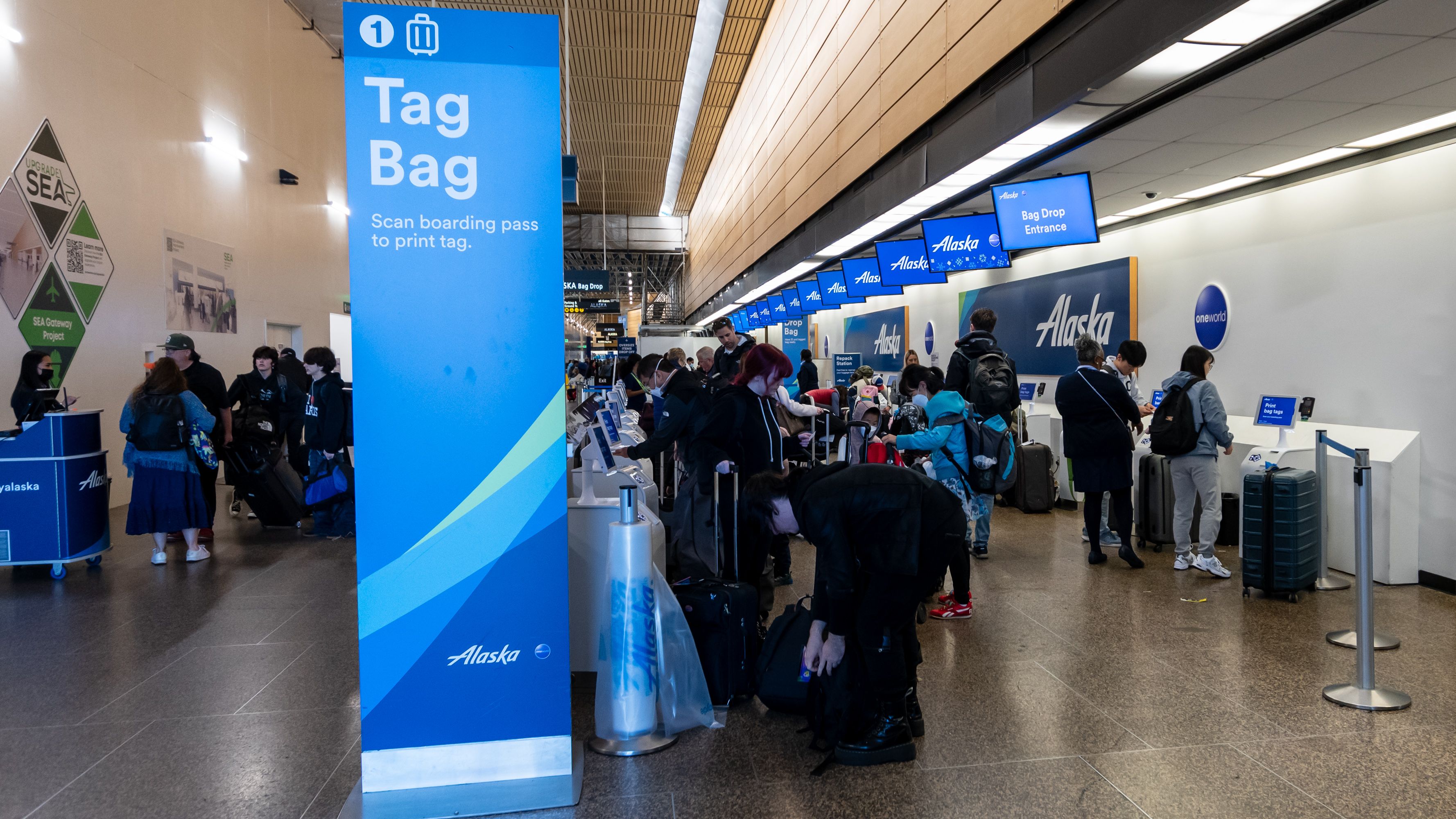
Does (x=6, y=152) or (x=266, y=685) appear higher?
(x=6, y=152)

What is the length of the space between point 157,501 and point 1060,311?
8.38 m

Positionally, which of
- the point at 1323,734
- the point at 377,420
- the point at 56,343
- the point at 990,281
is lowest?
the point at 1323,734

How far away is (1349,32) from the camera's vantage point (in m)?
3.38

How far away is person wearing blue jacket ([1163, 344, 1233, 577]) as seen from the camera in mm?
5305

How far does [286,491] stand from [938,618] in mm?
5556

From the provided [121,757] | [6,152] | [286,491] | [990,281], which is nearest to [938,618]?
[121,757]

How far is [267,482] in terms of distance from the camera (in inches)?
276

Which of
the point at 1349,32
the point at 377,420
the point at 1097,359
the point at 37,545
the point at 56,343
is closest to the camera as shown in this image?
the point at 377,420

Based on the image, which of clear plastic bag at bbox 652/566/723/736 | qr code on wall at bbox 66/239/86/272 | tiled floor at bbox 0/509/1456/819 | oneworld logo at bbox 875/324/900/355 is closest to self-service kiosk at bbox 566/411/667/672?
tiled floor at bbox 0/509/1456/819

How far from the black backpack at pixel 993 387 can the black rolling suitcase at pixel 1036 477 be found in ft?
5.27

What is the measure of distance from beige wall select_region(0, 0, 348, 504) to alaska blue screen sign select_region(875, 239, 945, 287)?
7.69m

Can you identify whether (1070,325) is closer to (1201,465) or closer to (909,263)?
(909,263)

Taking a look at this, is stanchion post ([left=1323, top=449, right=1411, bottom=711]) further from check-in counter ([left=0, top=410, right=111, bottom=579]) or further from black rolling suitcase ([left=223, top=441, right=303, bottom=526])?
black rolling suitcase ([left=223, top=441, right=303, bottom=526])

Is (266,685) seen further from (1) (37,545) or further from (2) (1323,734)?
(2) (1323,734)
